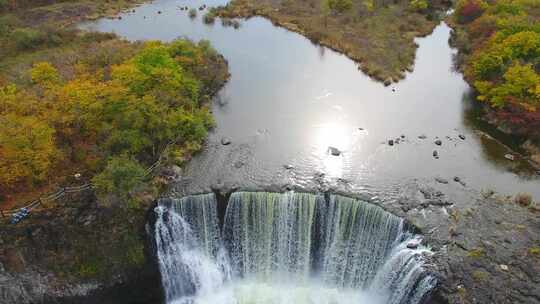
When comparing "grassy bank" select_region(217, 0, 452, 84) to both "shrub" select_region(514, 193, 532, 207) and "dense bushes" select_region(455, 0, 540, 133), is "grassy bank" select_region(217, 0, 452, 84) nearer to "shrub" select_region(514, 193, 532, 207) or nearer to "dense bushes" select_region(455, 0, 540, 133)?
"dense bushes" select_region(455, 0, 540, 133)

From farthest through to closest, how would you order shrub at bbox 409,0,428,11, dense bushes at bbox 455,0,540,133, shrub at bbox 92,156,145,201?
shrub at bbox 409,0,428,11 → dense bushes at bbox 455,0,540,133 → shrub at bbox 92,156,145,201

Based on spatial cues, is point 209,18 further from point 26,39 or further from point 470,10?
point 470,10

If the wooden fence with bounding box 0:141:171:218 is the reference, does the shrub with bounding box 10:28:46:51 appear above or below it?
above

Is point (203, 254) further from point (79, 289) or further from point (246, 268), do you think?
point (79, 289)

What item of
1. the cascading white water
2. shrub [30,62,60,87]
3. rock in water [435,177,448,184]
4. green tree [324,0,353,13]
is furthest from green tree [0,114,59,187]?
green tree [324,0,353,13]

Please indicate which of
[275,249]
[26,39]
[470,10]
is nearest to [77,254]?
[275,249]
